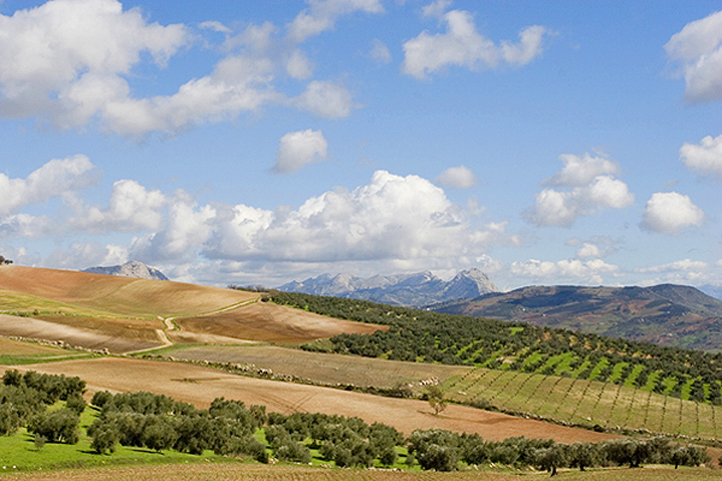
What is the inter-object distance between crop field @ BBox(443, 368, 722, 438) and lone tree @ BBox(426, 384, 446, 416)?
2.09 meters

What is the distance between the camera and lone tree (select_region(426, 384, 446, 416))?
43.1m

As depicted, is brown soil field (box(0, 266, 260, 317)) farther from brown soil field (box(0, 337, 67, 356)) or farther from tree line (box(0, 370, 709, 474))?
tree line (box(0, 370, 709, 474))

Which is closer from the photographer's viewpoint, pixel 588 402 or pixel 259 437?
pixel 259 437

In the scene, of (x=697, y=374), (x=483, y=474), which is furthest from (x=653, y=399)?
(x=483, y=474)

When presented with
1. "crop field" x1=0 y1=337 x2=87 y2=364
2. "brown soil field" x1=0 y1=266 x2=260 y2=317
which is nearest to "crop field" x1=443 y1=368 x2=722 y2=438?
"crop field" x1=0 y1=337 x2=87 y2=364

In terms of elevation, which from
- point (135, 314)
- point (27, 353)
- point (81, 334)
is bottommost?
point (27, 353)

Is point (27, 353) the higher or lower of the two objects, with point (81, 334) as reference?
lower

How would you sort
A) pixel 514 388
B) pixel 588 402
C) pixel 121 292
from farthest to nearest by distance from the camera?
pixel 121 292
pixel 514 388
pixel 588 402

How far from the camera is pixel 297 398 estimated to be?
4203cm

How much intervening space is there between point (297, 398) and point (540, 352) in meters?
41.2

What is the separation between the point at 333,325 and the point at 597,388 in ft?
122

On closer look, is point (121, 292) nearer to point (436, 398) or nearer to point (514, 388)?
point (514, 388)

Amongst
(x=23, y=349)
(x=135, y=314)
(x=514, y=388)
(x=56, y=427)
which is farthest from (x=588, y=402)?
(x=135, y=314)

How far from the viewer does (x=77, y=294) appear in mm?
103312
